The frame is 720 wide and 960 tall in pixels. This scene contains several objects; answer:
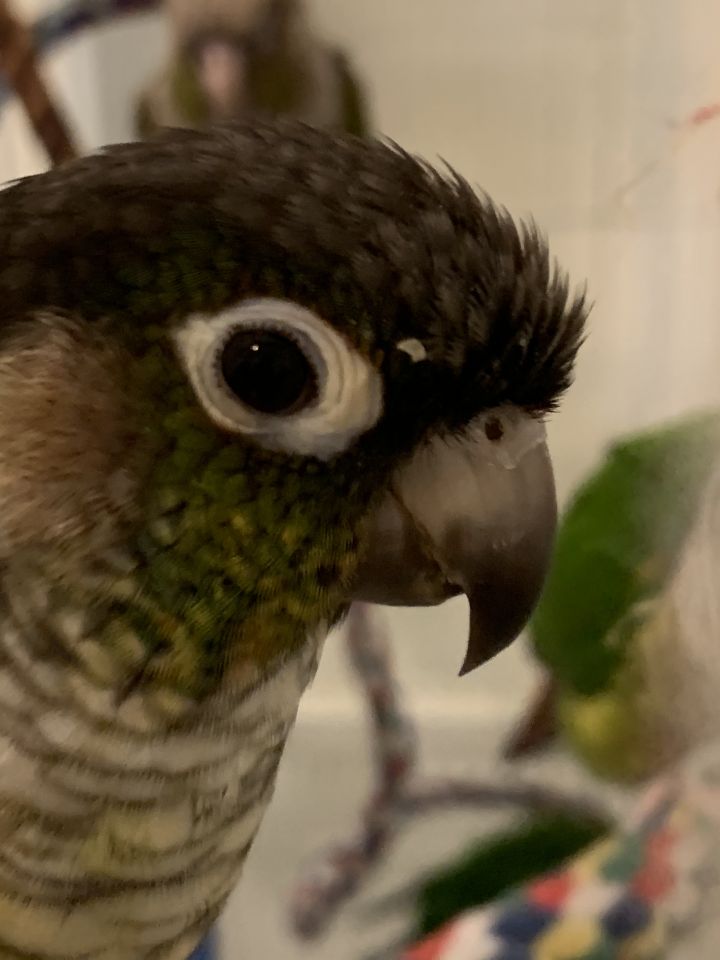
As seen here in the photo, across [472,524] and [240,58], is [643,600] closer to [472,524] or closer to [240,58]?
[472,524]

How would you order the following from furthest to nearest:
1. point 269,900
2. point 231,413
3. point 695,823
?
point 269,900 < point 695,823 < point 231,413

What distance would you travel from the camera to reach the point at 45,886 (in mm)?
437

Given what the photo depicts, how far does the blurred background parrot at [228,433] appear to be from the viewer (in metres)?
0.35

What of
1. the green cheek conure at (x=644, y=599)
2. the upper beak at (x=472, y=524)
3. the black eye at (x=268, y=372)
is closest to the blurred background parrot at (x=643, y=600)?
the green cheek conure at (x=644, y=599)

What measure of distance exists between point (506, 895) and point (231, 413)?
0.67m

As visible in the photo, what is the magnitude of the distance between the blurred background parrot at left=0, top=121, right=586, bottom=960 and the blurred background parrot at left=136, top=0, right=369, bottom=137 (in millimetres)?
474

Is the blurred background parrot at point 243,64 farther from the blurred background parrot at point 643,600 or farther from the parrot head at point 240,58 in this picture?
the blurred background parrot at point 643,600

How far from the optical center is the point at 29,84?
75cm

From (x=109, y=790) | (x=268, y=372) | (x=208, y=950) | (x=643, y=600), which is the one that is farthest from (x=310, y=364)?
(x=208, y=950)

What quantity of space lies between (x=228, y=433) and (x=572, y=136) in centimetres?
70

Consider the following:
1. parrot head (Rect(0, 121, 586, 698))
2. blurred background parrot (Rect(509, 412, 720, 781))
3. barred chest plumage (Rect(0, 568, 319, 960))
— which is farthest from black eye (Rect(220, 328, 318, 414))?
blurred background parrot (Rect(509, 412, 720, 781))

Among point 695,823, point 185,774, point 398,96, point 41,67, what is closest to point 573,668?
point 695,823

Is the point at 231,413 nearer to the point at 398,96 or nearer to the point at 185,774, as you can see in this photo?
the point at 185,774

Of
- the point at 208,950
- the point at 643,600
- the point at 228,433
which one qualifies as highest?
the point at 228,433
